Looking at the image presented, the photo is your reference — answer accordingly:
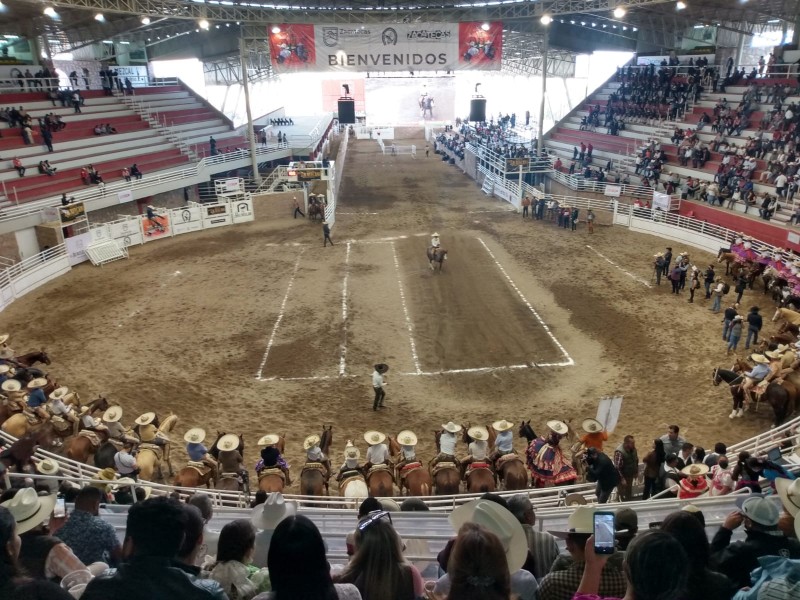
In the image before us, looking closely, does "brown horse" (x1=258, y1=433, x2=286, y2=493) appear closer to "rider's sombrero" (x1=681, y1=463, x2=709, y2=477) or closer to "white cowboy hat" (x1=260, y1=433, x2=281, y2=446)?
"white cowboy hat" (x1=260, y1=433, x2=281, y2=446)

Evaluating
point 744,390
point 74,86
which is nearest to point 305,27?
point 74,86

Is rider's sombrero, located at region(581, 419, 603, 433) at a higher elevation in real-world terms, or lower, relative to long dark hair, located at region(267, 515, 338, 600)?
lower

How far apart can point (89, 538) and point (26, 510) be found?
0.57 m

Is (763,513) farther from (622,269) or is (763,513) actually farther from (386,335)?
(622,269)

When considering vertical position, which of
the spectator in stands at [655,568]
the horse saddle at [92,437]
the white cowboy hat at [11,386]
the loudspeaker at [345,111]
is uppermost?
the loudspeaker at [345,111]

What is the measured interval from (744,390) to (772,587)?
35.5 ft

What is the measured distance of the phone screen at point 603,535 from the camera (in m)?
3.73

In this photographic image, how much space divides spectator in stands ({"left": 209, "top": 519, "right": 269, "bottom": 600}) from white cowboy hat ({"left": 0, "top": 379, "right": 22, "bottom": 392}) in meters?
10.4

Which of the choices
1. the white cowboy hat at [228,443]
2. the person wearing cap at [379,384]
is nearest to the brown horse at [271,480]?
the white cowboy hat at [228,443]

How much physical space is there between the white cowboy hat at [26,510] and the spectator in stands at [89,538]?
0.87ft

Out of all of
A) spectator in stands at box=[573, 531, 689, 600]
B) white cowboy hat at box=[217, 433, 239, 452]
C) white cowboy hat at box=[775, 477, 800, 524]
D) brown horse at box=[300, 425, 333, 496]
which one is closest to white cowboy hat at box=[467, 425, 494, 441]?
brown horse at box=[300, 425, 333, 496]

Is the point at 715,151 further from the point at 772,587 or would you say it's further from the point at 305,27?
the point at 772,587

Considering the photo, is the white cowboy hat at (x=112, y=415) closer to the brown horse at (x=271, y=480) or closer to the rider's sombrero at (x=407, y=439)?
the brown horse at (x=271, y=480)

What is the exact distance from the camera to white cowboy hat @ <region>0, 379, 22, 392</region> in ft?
40.6
